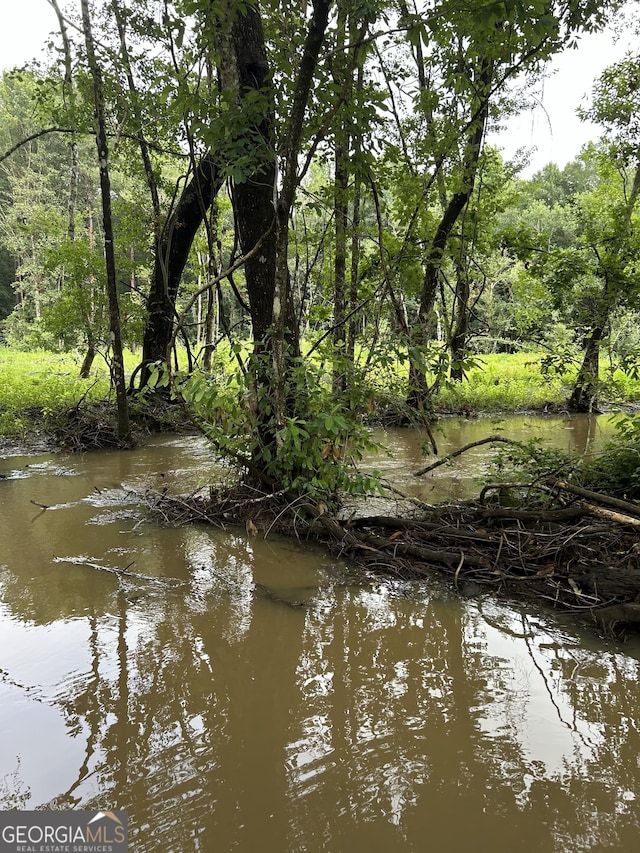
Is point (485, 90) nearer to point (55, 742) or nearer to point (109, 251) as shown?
point (109, 251)

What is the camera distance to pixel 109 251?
318 inches

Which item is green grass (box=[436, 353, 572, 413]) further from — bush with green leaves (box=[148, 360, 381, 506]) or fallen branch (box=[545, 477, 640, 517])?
fallen branch (box=[545, 477, 640, 517])

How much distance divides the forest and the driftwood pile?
0.42m

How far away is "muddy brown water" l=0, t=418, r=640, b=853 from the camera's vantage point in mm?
1817

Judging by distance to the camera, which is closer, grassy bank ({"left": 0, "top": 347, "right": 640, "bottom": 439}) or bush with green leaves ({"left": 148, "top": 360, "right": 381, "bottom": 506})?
bush with green leaves ({"left": 148, "top": 360, "right": 381, "bottom": 506})

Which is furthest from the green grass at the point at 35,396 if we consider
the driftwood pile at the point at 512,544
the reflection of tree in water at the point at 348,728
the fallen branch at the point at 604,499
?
the fallen branch at the point at 604,499

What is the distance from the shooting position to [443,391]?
14102 mm

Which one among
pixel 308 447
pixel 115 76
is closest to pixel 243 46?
pixel 308 447

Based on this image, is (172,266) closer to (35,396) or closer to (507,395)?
(35,396)

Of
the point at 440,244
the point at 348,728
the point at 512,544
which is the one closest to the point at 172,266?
the point at 440,244

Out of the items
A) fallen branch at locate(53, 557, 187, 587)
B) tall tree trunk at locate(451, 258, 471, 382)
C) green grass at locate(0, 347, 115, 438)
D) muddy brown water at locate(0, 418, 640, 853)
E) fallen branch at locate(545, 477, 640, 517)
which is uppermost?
tall tree trunk at locate(451, 258, 471, 382)

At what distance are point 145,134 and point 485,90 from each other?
5601mm

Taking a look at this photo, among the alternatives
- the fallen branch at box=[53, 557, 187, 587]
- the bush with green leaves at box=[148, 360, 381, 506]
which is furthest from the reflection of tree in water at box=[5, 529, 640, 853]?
the bush with green leaves at box=[148, 360, 381, 506]

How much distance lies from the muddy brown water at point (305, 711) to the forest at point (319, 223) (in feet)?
4.45
